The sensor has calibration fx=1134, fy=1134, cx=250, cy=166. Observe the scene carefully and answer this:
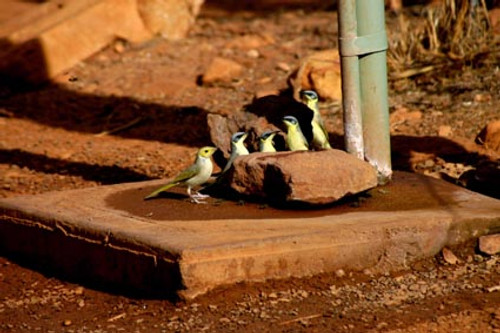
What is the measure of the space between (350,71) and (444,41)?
168 inches

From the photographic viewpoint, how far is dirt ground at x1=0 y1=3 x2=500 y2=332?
5191 millimetres

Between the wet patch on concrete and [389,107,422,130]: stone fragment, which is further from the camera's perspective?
[389,107,422,130]: stone fragment

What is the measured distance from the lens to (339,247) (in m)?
5.48

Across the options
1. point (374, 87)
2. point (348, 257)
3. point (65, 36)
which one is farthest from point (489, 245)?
point (65, 36)

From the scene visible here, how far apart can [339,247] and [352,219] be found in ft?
0.85

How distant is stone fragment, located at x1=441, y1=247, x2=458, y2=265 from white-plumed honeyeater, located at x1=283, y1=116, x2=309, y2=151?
1274mm

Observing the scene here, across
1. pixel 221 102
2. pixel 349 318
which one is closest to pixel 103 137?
pixel 221 102

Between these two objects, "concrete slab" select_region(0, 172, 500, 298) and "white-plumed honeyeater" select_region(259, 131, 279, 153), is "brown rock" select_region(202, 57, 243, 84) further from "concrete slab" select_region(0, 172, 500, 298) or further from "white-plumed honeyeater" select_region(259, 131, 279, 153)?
"concrete slab" select_region(0, 172, 500, 298)

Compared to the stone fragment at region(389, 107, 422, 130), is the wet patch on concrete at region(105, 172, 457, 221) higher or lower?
higher

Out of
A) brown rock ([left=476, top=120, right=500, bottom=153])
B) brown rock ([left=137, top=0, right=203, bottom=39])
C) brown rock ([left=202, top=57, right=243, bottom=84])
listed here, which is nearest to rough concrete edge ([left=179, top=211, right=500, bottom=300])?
brown rock ([left=476, top=120, right=500, bottom=153])

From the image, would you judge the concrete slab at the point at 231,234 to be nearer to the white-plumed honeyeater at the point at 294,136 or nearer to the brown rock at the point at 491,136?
the white-plumed honeyeater at the point at 294,136

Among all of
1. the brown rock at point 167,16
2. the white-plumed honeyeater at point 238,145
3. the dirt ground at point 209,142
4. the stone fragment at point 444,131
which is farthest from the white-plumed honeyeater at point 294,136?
the brown rock at point 167,16

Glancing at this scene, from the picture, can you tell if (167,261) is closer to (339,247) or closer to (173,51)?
(339,247)

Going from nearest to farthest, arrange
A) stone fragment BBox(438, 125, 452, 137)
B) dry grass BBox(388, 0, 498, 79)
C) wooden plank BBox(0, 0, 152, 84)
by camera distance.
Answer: stone fragment BBox(438, 125, 452, 137)
dry grass BBox(388, 0, 498, 79)
wooden plank BBox(0, 0, 152, 84)
